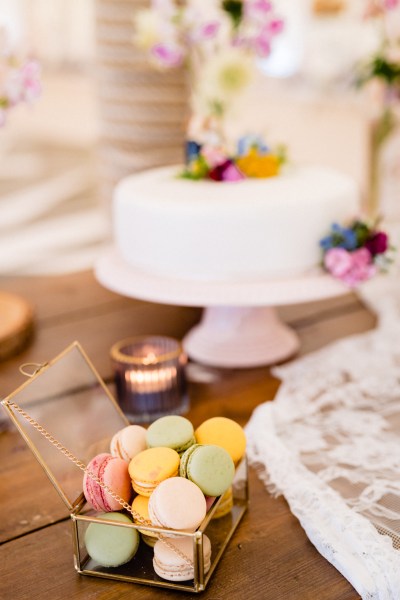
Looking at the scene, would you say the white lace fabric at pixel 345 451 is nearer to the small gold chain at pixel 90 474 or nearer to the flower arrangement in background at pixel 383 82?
the small gold chain at pixel 90 474

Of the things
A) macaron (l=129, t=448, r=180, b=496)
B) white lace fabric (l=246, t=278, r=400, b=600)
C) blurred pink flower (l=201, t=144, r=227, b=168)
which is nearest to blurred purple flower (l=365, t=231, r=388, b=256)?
white lace fabric (l=246, t=278, r=400, b=600)

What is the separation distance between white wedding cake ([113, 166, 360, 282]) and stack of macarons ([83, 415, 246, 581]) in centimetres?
50

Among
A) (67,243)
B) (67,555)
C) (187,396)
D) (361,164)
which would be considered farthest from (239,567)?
(361,164)

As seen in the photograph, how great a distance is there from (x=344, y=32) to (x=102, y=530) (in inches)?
200

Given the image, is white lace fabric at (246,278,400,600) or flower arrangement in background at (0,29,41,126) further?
flower arrangement in background at (0,29,41,126)

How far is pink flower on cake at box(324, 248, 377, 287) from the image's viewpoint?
1373mm

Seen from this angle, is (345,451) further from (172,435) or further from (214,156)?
(214,156)

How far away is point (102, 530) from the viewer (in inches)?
34.0

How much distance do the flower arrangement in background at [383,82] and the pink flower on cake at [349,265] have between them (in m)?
0.65

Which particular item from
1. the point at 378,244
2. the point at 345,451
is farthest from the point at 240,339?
the point at 345,451

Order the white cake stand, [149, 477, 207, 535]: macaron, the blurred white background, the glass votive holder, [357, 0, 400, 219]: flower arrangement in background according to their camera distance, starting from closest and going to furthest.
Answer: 1. [149, 477, 207, 535]: macaron
2. the glass votive holder
3. the white cake stand
4. [357, 0, 400, 219]: flower arrangement in background
5. the blurred white background

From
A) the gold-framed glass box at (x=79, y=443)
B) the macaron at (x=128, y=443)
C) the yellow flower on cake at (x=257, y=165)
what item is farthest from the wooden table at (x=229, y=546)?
the yellow flower on cake at (x=257, y=165)

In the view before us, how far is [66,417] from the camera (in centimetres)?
97

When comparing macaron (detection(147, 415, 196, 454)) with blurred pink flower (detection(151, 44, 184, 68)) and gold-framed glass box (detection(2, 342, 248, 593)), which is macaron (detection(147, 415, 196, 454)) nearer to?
gold-framed glass box (detection(2, 342, 248, 593))
